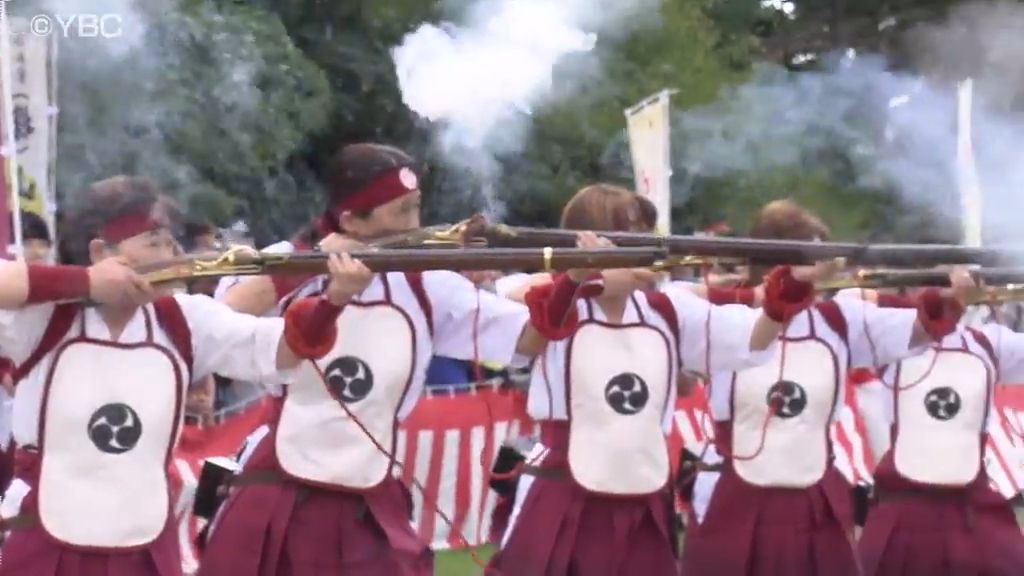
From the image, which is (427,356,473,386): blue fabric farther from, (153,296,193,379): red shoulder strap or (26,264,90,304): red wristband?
(26,264,90,304): red wristband

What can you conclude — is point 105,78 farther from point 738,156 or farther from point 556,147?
point 738,156

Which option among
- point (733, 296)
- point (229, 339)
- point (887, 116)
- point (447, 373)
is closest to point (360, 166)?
point (229, 339)

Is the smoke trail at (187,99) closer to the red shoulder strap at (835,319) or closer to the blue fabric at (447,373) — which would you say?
the blue fabric at (447,373)

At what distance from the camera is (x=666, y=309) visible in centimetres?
603

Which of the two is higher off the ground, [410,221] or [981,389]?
[410,221]

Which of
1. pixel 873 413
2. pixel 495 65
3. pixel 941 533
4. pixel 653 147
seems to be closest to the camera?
pixel 941 533

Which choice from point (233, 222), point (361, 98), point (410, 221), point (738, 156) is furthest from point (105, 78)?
point (410, 221)

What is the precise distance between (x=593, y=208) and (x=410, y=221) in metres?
0.80

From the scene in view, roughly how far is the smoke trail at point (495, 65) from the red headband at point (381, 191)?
2.90 m

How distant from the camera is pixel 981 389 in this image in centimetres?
730

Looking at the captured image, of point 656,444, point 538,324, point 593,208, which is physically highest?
point 593,208

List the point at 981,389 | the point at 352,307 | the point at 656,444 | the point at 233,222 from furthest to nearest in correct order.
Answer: the point at 233,222, the point at 981,389, the point at 656,444, the point at 352,307

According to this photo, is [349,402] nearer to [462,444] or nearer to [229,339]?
[229,339]

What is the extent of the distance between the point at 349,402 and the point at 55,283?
1.15 meters
